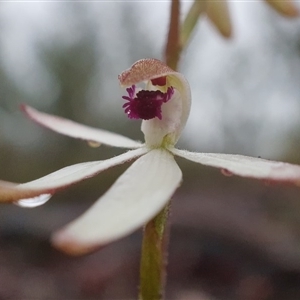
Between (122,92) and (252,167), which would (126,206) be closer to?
(252,167)

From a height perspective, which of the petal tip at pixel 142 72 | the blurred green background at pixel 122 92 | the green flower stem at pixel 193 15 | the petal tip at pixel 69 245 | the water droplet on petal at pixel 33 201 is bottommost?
the petal tip at pixel 69 245

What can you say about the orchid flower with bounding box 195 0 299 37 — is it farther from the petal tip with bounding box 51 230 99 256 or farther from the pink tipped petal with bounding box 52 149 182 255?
the petal tip with bounding box 51 230 99 256

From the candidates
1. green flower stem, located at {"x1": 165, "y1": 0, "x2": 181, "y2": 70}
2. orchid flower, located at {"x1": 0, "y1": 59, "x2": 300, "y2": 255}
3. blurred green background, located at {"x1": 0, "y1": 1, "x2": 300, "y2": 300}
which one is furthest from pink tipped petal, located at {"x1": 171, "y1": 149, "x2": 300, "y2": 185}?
blurred green background, located at {"x1": 0, "y1": 1, "x2": 300, "y2": 300}

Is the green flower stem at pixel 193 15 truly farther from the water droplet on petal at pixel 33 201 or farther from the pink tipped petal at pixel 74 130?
the water droplet on petal at pixel 33 201

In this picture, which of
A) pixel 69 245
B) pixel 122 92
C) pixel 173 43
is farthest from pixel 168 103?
pixel 122 92

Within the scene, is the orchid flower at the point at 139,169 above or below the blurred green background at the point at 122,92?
below

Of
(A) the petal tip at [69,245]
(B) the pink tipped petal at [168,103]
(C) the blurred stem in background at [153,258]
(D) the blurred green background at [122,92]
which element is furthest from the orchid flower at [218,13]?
(D) the blurred green background at [122,92]
